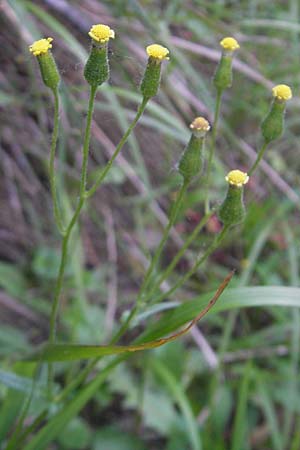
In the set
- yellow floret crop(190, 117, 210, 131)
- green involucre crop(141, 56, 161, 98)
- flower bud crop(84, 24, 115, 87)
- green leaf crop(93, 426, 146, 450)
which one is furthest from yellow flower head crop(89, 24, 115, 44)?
green leaf crop(93, 426, 146, 450)

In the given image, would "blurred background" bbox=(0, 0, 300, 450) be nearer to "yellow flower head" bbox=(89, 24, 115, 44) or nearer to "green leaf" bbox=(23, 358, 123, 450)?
"green leaf" bbox=(23, 358, 123, 450)

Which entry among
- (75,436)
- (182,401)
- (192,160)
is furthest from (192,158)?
(75,436)

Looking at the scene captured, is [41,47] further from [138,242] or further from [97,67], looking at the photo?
[138,242]

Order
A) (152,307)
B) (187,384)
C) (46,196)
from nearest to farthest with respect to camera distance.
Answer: (152,307), (187,384), (46,196)

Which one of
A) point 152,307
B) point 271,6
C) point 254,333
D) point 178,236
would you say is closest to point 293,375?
point 254,333

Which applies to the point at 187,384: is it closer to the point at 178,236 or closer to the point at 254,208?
the point at 178,236

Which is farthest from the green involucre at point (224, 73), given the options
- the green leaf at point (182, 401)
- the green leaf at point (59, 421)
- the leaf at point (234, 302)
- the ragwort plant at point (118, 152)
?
the green leaf at point (182, 401)
